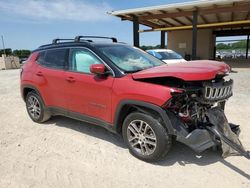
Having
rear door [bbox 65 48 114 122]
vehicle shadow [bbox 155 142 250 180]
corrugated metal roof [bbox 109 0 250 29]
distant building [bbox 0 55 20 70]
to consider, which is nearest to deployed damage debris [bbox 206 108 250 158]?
vehicle shadow [bbox 155 142 250 180]

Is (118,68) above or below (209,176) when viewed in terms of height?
above

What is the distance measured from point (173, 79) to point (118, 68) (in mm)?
913

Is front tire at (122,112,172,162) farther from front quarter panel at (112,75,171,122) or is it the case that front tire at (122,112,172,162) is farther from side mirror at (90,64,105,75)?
side mirror at (90,64,105,75)

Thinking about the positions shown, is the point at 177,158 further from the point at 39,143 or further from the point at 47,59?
the point at 47,59

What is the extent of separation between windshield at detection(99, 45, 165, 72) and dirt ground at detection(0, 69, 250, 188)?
4.47 feet

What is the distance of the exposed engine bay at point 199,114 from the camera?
315 centimetres

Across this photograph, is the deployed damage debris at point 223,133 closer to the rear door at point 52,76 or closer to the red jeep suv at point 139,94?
the red jeep suv at point 139,94

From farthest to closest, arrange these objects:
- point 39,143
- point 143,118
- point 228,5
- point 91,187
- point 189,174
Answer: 1. point 228,5
2. point 39,143
3. point 143,118
4. point 189,174
5. point 91,187

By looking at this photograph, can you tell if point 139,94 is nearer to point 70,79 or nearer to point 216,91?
point 216,91

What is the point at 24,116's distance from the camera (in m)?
6.06

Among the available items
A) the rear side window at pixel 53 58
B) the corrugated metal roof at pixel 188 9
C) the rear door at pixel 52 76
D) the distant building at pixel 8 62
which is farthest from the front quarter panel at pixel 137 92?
the distant building at pixel 8 62

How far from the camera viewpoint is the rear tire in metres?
5.20

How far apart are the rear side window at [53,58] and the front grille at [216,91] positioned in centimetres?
270

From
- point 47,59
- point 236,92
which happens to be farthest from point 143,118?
point 236,92
